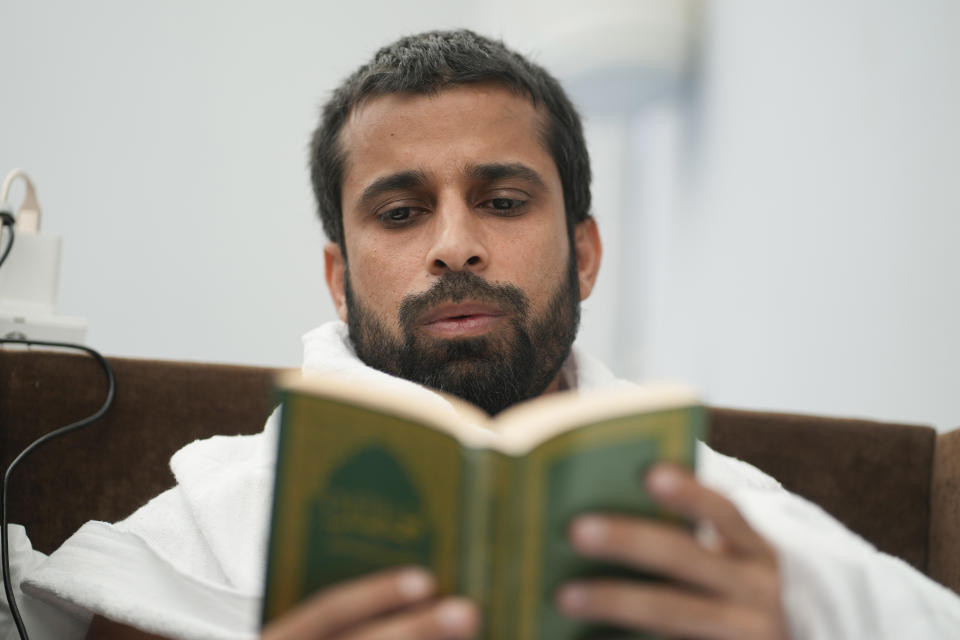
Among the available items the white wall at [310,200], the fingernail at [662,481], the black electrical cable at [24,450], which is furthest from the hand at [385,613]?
the white wall at [310,200]

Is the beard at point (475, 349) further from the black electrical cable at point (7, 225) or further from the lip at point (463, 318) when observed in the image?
the black electrical cable at point (7, 225)

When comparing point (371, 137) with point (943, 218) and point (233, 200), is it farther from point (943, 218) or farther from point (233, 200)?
point (233, 200)

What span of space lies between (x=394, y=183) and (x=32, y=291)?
21.3 inches

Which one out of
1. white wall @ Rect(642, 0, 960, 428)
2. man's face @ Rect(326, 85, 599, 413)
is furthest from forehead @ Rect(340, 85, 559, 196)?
white wall @ Rect(642, 0, 960, 428)

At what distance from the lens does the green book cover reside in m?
0.39

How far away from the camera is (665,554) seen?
0.41 m

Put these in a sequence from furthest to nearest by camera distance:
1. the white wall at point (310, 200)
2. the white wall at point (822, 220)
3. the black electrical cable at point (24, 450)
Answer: the white wall at point (310, 200), the white wall at point (822, 220), the black electrical cable at point (24, 450)

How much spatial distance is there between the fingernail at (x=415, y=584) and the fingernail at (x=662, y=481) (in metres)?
0.12

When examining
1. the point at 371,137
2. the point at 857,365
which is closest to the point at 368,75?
the point at 371,137

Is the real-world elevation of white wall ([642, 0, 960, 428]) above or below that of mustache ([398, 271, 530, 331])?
above

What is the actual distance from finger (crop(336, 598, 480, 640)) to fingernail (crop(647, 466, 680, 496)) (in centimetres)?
10

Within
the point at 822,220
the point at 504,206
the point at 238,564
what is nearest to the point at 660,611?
the point at 238,564

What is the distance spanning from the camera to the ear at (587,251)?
47.1 inches

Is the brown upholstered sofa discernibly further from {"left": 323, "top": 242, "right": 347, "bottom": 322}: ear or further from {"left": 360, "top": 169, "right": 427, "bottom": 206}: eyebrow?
{"left": 360, "top": 169, "right": 427, "bottom": 206}: eyebrow
